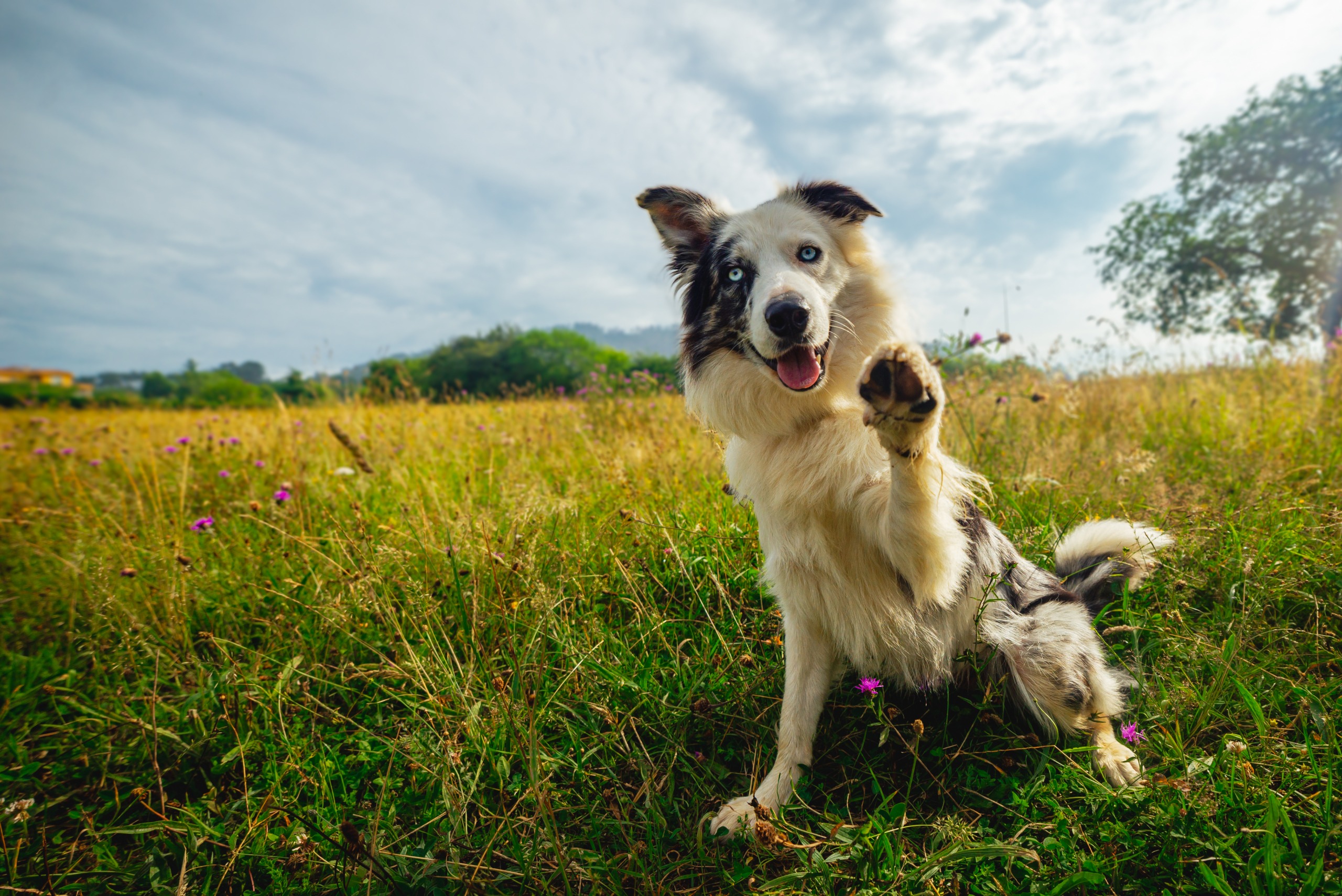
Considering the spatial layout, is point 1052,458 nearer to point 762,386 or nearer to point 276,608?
point 762,386

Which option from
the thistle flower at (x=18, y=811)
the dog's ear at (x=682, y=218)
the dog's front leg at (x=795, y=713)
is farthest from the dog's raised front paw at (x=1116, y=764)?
the thistle flower at (x=18, y=811)

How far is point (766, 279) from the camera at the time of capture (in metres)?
2.20

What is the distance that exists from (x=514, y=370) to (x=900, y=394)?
120 ft

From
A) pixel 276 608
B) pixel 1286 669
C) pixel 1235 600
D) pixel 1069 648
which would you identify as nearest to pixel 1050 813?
pixel 1069 648

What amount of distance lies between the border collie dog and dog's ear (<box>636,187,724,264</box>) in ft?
1.17

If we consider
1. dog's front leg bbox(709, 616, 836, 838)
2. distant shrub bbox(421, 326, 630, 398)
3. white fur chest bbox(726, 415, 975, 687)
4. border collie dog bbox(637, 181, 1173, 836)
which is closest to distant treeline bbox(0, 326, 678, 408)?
distant shrub bbox(421, 326, 630, 398)

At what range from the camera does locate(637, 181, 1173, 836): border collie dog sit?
1.73m

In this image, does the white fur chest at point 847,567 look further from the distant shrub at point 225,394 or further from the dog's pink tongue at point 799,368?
the distant shrub at point 225,394

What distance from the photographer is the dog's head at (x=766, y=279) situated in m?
2.05

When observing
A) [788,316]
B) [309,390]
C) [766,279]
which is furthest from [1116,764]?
[309,390]

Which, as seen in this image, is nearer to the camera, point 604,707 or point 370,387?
point 604,707

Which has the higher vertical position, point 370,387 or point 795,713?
point 370,387

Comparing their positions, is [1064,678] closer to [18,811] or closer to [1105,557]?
[1105,557]

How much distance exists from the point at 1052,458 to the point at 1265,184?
94.1 ft
